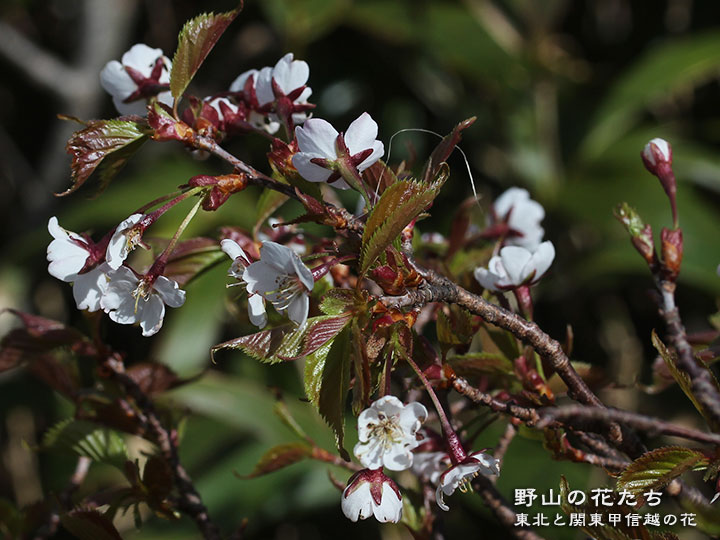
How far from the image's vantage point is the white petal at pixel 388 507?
34 cm

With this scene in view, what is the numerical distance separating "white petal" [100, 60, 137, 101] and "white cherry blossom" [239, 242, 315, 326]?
0.17 m

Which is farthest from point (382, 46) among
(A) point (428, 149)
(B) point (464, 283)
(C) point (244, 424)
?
(B) point (464, 283)

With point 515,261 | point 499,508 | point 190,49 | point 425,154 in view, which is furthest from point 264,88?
point 425,154

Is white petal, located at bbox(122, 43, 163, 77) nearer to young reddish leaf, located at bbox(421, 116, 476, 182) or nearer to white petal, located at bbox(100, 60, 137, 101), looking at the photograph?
white petal, located at bbox(100, 60, 137, 101)

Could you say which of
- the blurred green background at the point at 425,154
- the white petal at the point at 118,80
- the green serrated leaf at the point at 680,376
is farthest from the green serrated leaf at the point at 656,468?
the blurred green background at the point at 425,154

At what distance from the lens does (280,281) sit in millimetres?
333

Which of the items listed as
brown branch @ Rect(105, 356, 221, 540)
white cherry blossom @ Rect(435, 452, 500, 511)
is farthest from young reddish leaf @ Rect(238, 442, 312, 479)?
white cherry blossom @ Rect(435, 452, 500, 511)

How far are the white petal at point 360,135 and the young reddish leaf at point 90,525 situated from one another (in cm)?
24

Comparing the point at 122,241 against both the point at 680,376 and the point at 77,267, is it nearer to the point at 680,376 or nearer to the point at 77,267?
the point at 77,267

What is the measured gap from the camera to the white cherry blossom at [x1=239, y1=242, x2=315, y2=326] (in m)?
0.32

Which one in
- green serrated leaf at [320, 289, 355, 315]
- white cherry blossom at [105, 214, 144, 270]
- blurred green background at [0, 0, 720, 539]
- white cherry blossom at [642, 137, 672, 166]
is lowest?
blurred green background at [0, 0, 720, 539]

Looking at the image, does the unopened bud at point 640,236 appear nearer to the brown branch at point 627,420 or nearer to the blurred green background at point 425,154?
the brown branch at point 627,420

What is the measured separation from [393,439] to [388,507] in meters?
0.03

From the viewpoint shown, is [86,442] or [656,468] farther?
[86,442]
